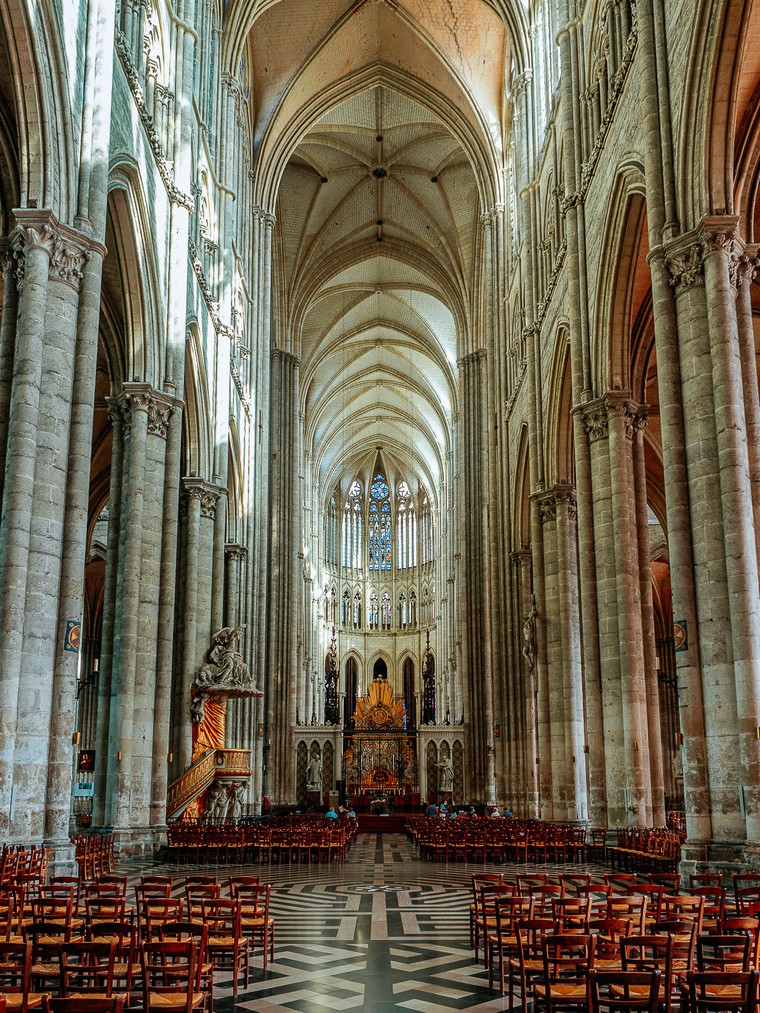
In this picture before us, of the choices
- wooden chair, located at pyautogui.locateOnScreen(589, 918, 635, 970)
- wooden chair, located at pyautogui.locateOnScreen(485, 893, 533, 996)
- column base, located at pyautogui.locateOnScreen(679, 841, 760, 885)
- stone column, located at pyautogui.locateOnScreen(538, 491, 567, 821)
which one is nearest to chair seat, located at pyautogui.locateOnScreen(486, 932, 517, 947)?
wooden chair, located at pyautogui.locateOnScreen(485, 893, 533, 996)

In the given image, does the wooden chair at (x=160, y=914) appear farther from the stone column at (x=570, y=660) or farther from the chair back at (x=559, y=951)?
the stone column at (x=570, y=660)

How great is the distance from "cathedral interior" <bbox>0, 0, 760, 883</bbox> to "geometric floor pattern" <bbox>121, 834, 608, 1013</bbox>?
3.73 meters

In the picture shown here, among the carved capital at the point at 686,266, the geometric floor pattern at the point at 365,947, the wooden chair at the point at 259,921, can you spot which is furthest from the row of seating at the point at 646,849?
the carved capital at the point at 686,266

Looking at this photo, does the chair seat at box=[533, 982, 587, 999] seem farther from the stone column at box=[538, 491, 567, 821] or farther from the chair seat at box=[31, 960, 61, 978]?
the stone column at box=[538, 491, 567, 821]

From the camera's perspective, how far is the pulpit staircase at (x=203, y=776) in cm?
2427

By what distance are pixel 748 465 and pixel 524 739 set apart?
73.4 feet

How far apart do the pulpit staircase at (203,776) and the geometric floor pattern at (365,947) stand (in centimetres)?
548

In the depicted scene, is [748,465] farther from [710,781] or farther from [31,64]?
[31,64]

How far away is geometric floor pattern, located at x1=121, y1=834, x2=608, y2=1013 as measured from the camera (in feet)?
25.9

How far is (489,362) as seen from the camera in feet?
142

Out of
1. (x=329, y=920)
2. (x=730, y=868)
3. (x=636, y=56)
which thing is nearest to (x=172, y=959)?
(x=329, y=920)

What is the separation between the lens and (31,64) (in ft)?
47.8

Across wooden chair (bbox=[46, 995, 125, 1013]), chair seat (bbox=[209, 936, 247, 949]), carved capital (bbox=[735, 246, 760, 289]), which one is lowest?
chair seat (bbox=[209, 936, 247, 949])

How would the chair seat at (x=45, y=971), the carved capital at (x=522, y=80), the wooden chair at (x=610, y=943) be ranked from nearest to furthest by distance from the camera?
1. the chair seat at (x=45, y=971)
2. the wooden chair at (x=610, y=943)
3. the carved capital at (x=522, y=80)
